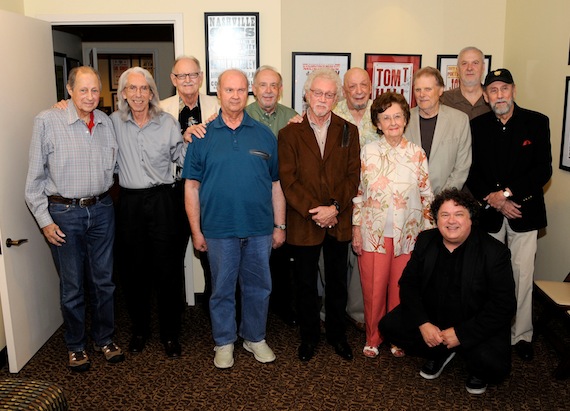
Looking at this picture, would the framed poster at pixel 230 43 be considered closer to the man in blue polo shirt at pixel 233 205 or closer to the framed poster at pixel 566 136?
the man in blue polo shirt at pixel 233 205

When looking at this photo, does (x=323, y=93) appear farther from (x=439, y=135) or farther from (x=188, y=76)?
(x=188, y=76)

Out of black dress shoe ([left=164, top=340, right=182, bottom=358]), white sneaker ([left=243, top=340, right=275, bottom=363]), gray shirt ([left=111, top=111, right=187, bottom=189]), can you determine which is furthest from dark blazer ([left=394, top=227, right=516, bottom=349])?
gray shirt ([left=111, top=111, right=187, bottom=189])

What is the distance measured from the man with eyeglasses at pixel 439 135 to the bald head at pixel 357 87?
31cm

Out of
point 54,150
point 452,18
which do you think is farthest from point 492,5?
point 54,150

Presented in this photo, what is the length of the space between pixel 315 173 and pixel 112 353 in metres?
1.60

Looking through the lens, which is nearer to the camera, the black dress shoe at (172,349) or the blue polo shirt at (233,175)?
the blue polo shirt at (233,175)

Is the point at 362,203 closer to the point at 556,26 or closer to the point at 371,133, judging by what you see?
the point at 371,133

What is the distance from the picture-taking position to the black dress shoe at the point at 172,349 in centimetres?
323

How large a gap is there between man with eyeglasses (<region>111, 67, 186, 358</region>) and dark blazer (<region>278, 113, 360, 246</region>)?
26.9 inches

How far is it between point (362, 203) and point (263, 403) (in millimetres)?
1197

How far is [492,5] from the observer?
477 centimetres

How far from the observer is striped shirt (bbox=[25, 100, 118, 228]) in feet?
9.30

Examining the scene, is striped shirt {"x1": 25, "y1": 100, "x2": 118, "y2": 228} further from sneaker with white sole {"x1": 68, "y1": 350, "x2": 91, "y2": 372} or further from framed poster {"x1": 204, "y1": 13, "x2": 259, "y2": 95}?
framed poster {"x1": 204, "y1": 13, "x2": 259, "y2": 95}

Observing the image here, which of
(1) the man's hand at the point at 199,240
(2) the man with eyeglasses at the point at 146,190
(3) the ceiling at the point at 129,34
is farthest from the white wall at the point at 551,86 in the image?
(3) the ceiling at the point at 129,34
